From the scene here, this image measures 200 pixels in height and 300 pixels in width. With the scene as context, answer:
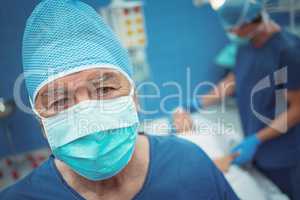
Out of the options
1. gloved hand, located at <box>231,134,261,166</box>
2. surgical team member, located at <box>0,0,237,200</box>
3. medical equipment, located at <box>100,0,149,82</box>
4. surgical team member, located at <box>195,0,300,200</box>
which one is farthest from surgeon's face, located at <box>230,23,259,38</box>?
surgical team member, located at <box>0,0,237,200</box>

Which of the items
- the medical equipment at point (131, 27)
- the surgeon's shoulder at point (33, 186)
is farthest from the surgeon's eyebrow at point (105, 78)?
the medical equipment at point (131, 27)

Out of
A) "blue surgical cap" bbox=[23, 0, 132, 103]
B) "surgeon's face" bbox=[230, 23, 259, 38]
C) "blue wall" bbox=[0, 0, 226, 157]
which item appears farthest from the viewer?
"surgeon's face" bbox=[230, 23, 259, 38]

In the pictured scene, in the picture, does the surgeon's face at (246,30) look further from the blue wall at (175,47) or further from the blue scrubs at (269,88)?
the blue wall at (175,47)

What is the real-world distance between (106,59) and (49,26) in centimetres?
14

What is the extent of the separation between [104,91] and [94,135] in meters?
0.11

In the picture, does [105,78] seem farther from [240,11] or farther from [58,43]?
[240,11]

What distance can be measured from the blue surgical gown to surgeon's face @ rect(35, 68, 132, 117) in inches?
27.7

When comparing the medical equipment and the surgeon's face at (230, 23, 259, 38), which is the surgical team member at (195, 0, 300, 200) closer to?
the surgeon's face at (230, 23, 259, 38)

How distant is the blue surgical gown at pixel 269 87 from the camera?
1.08 m

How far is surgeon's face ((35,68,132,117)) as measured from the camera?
0.64 meters

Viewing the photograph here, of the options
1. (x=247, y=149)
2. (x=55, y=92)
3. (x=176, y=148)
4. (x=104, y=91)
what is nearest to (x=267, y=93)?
(x=247, y=149)

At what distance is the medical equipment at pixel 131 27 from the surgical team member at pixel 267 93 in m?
0.59

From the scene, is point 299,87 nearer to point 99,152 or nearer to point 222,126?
point 222,126

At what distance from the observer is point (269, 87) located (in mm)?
1112
